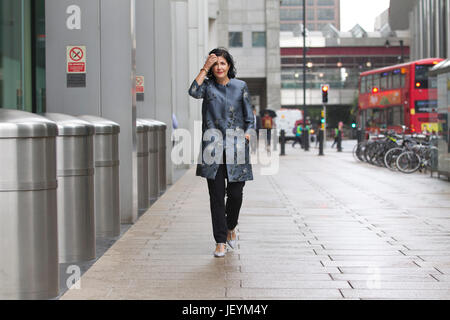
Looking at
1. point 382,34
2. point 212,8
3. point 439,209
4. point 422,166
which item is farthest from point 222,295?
point 382,34

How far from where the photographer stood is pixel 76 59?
28.0 ft

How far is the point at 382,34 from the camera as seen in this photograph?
83750 millimetres

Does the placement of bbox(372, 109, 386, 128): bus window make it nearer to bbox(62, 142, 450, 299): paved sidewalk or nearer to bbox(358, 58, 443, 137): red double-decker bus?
bbox(358, 58, 443, 137): red double-decker bus

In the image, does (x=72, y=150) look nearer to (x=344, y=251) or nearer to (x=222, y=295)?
(x=222, y=295)

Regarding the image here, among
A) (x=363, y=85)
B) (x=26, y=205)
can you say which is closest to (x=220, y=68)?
(x=26, y=205)

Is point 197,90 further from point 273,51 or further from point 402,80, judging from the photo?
point 273,51

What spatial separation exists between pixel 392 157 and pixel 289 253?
13756mm

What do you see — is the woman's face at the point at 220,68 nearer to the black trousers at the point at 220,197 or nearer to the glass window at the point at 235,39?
the black trousers at the point at 220,197

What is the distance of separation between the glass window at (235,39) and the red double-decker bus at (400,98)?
2188cm

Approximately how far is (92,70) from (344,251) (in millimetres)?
3631

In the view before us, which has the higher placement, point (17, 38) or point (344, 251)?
point (17, 38)

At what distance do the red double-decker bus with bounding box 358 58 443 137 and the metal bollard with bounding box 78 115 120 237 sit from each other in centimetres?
1892

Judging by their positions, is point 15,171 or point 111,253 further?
point 111,253

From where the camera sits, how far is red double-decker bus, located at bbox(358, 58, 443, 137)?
2842 centimetres
